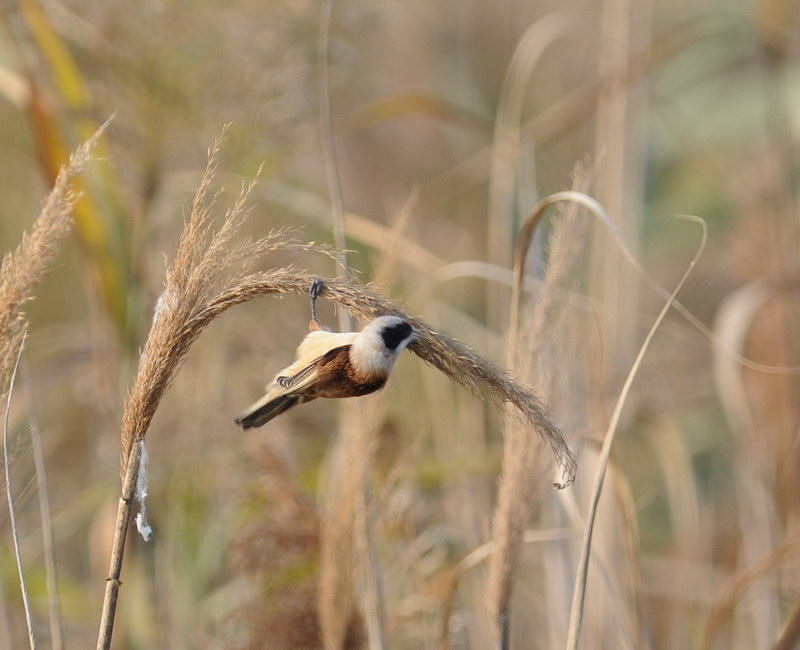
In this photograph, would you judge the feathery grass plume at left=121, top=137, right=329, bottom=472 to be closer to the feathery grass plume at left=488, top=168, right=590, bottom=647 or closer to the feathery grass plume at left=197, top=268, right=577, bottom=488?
the feathery grass plume at left=197, top=268, right=577, bottom=488

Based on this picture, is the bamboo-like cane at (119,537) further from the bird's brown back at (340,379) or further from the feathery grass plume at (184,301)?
the bird's brown back at (340,379)

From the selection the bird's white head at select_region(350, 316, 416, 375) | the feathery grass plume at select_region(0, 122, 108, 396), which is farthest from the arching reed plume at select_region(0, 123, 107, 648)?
the bird's white head at select_region(350, 316, 416, 375)

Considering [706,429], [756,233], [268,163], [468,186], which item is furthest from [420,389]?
[706,429]

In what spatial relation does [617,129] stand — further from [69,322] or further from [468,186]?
[69,322]

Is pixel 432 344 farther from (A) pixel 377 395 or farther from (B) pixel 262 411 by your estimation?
(A) pixel 377 395

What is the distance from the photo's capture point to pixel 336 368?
24.9 inches

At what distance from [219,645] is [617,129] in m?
1.05

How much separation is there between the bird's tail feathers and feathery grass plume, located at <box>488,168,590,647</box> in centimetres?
22

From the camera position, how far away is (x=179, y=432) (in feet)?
5.36

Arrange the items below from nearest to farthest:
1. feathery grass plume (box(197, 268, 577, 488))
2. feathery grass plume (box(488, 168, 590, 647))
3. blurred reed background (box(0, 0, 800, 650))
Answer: feathery grass plume (box(197, 268, 577, 488)) → feathery grass plume (box(488, 168, 590, 647)) → blurred reed background (box(0, 0, 800, 650))

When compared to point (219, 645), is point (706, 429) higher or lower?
A: higher

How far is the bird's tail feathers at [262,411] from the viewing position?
625 millimetres

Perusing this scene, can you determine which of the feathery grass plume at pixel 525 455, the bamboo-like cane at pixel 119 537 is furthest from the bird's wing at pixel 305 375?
the feathery grass plume at pixel 525 455

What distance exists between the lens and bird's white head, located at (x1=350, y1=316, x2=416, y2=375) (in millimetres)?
587
